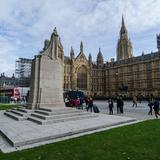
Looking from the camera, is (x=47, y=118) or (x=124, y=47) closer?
(x=47, y=118)

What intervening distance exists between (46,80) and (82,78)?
77.5 metres

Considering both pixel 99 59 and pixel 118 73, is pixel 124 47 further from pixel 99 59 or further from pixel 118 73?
pixel 118 73

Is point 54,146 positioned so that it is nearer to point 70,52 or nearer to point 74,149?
point 74,149

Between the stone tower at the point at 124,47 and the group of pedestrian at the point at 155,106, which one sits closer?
the group of pedestrian at the point at 155,106

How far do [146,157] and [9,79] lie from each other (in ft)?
343

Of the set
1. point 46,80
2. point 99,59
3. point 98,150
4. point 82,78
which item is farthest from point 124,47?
point 98,150

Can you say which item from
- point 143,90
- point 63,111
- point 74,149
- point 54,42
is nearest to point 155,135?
point 74,149

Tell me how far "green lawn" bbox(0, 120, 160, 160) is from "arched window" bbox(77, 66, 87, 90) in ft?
276

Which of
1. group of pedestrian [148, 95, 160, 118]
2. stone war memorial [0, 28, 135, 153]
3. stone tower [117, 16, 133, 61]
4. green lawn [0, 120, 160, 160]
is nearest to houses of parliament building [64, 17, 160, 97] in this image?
stone tower [117, 16, 133, 61]

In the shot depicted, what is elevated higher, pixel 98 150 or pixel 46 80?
pixel 46 80

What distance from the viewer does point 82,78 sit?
9444 centimetres

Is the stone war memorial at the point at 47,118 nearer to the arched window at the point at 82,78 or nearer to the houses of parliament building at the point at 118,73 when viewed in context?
the houses of parliament building at the point at 118,73

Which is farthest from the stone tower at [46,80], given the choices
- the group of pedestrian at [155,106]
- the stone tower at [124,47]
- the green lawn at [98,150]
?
the stone tower at [124,47]

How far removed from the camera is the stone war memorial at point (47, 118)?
8.21 m
